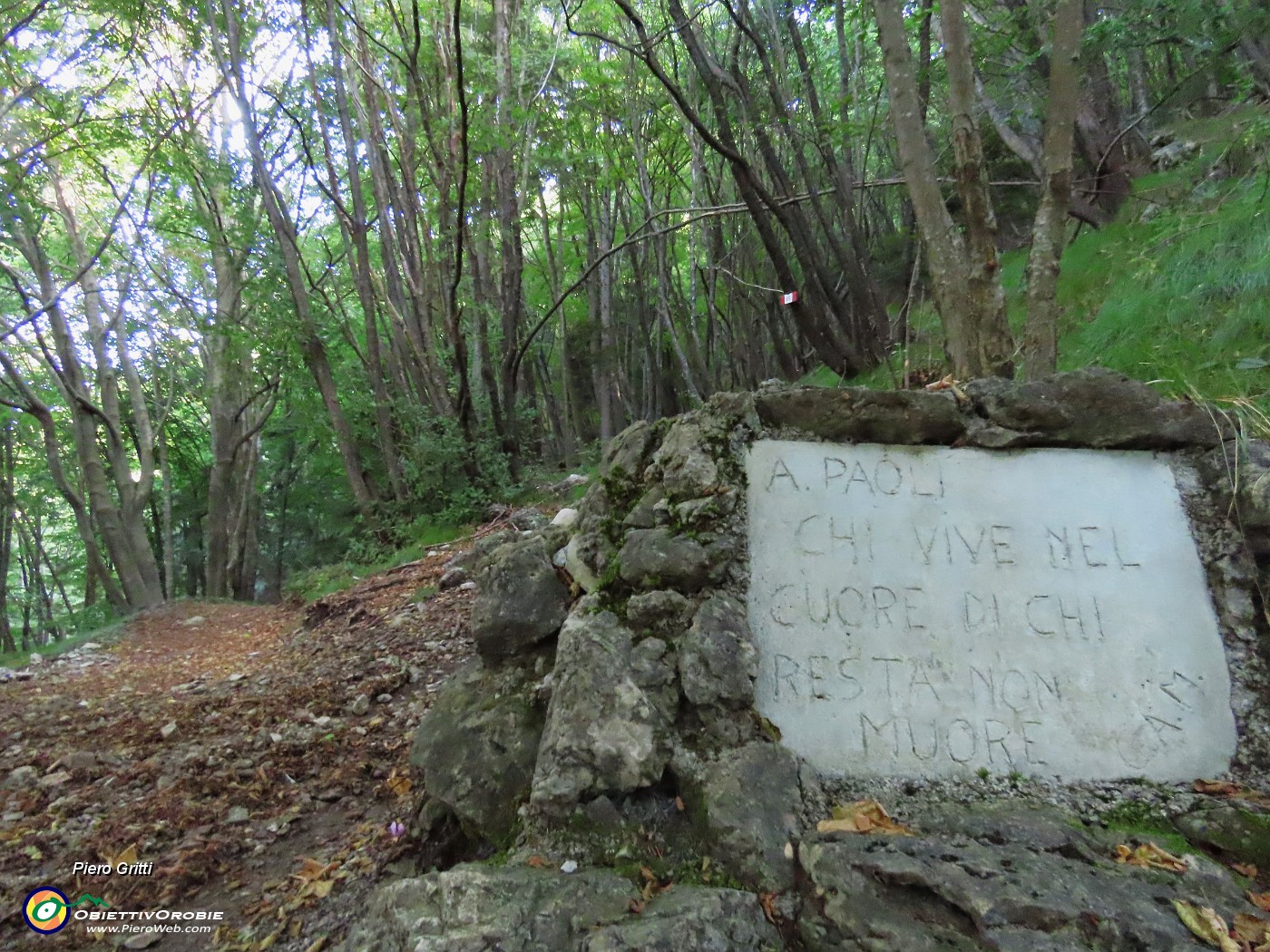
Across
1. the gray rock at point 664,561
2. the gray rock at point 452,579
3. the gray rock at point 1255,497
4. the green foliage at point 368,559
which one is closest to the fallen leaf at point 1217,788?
the gray rock at point 1255,497

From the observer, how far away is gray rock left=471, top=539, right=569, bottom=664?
8.46 feet

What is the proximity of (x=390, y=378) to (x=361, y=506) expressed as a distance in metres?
1.98

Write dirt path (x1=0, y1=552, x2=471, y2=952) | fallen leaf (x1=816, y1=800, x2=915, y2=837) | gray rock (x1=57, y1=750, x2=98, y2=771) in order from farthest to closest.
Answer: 1. gray rock (x1=57, y1=750, x2=98, y2=771)
2. dirt path (x1=0, y1=552, x2=471, y2=952)
3. fallen leaf (x1=816, y1=800, x2=915, y2=837)

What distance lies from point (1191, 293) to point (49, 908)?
6037 millimetres

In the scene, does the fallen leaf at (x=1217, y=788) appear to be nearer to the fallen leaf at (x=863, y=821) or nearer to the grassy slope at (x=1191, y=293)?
the fallen leaf at (x=863, y=821)

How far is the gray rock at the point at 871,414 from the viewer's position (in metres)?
2.46

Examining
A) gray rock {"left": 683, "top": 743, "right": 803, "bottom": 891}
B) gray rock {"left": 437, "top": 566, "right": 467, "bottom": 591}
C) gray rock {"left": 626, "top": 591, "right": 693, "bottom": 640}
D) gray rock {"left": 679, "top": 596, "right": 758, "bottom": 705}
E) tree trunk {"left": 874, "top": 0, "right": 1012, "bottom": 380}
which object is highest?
tree trunk {"left": 874, "top": 0, "right": 1012, "bottom": 380}

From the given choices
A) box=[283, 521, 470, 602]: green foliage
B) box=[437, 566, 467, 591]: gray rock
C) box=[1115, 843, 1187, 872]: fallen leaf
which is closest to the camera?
box=[1115, 843, 1187, 872]: fallen leaf

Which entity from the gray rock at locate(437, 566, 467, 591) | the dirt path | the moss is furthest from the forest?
the dirt path

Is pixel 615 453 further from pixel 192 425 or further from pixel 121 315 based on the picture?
pixel 192 425

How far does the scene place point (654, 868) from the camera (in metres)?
1.87

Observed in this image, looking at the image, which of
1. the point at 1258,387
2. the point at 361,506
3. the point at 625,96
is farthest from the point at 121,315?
the point at 1258,387

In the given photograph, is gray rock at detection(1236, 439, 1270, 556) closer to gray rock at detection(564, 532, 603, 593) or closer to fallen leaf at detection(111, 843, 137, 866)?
gray rock at detection(564, 532, 603, 593)

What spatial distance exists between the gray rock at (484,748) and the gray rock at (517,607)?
0.35 ft
